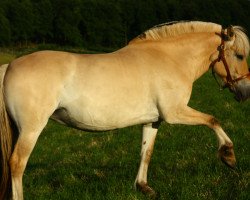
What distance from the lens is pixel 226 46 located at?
7.24 metres

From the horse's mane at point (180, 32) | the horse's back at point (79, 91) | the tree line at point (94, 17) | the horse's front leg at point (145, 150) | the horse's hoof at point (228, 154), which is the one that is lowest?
the tree line at point (94, 17)

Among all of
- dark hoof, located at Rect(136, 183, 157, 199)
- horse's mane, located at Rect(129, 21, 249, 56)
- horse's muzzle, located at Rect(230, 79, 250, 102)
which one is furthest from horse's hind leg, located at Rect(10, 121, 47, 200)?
horse's muzzle, located at Rect(230, 79, 250, 102)

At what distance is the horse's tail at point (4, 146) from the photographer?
19.8 ft

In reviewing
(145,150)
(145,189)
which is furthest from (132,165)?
(145,189)

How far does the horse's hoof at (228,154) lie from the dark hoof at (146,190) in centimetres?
118

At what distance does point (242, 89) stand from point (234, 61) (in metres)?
0.49

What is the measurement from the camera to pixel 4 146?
20.3 feet

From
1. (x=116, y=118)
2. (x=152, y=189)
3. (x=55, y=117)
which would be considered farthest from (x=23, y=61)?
(x=152, y=189)

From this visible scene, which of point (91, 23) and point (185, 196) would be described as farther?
point (91, 23)

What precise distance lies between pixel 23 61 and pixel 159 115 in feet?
7.10

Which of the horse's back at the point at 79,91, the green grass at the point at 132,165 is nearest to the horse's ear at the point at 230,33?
the horse's back at the point at 79,91

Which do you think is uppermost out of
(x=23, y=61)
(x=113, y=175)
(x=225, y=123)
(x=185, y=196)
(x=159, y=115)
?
(x=23, y=61)

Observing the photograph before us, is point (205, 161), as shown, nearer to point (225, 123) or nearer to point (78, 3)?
point (225, 123)

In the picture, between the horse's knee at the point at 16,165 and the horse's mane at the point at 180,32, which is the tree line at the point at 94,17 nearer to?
the horse's mane at the point at 180,32
